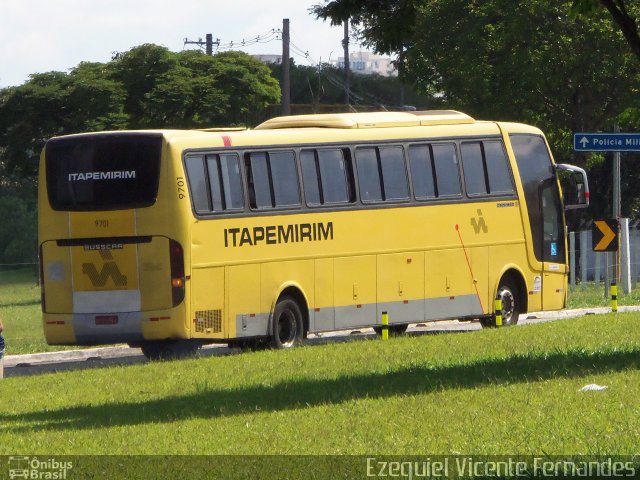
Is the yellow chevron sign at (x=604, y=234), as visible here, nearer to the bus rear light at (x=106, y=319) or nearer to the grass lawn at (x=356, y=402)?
the grass lawn at (x=356, y=402)

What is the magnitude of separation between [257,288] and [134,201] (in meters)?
2.35

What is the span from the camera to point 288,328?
22.8m

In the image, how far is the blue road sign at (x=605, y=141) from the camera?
2847 centimetres

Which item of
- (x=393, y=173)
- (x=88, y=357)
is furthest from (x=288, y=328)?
(x=88, y=357)

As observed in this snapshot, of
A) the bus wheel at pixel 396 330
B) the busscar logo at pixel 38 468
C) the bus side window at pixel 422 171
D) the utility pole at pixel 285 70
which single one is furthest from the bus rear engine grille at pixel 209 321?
the utility pole at pixel 285 70

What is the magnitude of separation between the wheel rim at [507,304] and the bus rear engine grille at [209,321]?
6.56 metres

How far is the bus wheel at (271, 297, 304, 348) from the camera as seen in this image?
884 inches

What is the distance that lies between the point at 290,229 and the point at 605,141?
28.0 feet

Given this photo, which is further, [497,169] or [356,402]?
[497,169]

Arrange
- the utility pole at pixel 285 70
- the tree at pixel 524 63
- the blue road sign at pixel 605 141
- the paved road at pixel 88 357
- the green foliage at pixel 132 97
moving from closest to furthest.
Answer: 1. the paved road at pixel 88 357
2. the blue road sign at pixel 605 141
3. the tree at pixel 524 63
4. the utility pole at pixel 285 70
5. the green foliage at pixel 132 97

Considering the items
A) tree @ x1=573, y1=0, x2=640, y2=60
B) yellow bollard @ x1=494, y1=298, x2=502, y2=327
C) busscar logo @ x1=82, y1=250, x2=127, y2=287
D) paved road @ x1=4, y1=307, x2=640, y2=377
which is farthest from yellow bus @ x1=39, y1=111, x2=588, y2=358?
tree @ x1=573, y1=0, x2=640, y2=60

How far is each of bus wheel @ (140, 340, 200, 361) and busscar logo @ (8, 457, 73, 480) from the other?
438 inches

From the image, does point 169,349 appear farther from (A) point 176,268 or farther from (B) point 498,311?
(B) point 498,311

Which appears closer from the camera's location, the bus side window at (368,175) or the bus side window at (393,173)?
the bus side window at (368,175)
